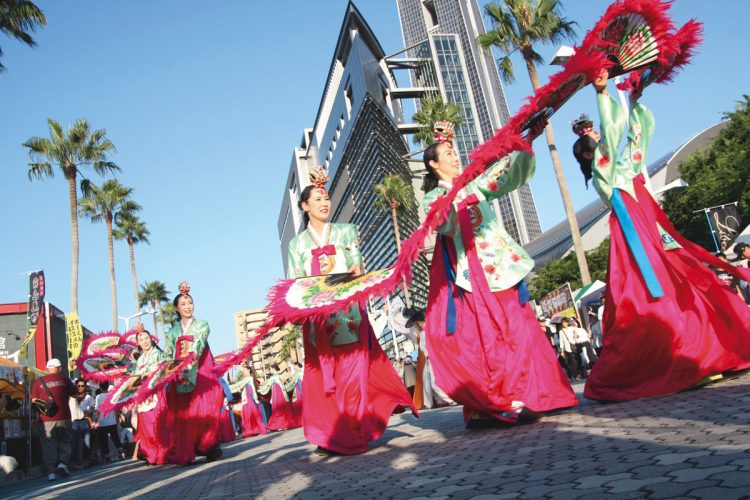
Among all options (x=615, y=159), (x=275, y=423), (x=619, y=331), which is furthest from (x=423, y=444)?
(x=275, y=423)

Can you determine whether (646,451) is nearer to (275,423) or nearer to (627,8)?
(627,8)

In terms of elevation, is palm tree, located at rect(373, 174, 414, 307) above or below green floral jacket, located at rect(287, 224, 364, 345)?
above

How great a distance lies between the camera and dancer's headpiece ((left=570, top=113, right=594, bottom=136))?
5.58m

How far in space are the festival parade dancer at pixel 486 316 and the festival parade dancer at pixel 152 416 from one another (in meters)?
4.85

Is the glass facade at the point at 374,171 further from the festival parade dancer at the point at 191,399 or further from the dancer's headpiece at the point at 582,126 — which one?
the dancer's headpiece at the point at 582,126

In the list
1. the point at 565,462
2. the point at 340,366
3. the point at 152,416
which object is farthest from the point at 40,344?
the point at 565,462

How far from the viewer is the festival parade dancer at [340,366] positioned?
541cm

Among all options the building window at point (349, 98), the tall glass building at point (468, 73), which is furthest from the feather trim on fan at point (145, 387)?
the tall glass building at point (468, 73)

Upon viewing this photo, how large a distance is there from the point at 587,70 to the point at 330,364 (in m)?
3.18

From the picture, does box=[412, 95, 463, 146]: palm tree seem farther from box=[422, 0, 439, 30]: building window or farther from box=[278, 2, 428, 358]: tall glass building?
box=[422, 0, 439, 30]: building window

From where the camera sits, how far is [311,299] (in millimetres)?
4906

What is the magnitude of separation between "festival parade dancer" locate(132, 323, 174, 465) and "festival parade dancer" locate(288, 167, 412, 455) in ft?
11.6

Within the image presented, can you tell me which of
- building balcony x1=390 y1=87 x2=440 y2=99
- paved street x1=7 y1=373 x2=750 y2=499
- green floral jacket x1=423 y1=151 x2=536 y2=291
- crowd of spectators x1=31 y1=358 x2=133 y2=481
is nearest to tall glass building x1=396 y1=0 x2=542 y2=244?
building balcony x1=390 y1=87 x2=440 y2=99

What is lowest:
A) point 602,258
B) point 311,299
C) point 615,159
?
point 311,299
